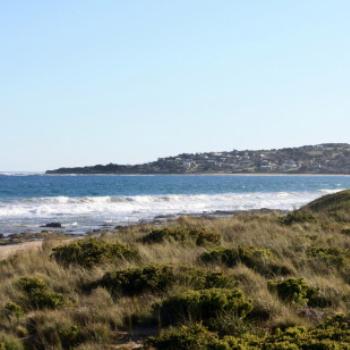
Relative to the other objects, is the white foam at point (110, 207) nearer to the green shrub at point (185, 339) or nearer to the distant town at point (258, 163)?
the green shrub at point (185, 339)

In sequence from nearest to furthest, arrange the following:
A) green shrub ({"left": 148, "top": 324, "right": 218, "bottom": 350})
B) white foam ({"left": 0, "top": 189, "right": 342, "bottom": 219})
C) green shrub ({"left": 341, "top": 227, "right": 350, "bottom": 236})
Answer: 1. green shrub ({"left": 148, "top": 324, "right": 218, "bottom": 350})
2. green shrub ({"left": 341, "top": 227, "right": 350, "bottom": 236})
3. white foam ({"left": 0, "top": 189, "right": 342, "bottom": 219})

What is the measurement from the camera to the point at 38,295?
9.95 meters

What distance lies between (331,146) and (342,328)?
625 feet

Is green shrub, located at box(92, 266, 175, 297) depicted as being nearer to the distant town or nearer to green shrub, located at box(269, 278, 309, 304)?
green shrub, located at box(269, 278, 309, 304)

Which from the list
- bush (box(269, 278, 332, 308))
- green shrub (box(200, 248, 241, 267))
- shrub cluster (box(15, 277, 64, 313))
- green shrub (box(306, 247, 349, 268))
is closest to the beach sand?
green shrub (box(200, 248, 241, 267))

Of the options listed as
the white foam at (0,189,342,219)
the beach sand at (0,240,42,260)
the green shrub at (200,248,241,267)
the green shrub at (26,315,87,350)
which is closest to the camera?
the green shrub at (26,315,87,350)

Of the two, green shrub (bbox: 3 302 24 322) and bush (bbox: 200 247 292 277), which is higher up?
bush (bbox: 200 247 292 277)

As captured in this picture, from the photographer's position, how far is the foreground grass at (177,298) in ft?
25.3

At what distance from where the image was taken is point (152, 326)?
8.66 meters

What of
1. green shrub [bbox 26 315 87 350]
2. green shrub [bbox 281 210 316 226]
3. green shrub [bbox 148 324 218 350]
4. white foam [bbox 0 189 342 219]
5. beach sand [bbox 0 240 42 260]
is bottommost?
white foam [bbox 0 189 342 219]

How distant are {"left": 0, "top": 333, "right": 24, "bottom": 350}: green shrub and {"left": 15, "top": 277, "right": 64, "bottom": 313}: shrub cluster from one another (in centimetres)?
128

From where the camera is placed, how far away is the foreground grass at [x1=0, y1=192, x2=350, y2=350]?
25.3ft

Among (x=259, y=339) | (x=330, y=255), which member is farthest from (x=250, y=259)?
(x=259, y=339)

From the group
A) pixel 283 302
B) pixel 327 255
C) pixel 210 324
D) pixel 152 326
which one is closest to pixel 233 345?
pixel 210 324
